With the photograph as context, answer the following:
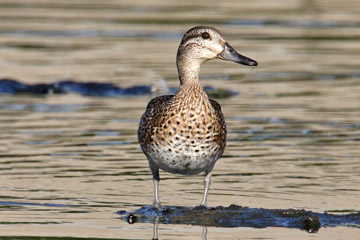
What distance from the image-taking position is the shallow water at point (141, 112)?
10.7 m

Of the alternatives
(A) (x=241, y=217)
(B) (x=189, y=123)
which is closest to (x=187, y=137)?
(B) (x=189, y=123)

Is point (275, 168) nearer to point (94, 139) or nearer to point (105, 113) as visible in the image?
point (94, 139)

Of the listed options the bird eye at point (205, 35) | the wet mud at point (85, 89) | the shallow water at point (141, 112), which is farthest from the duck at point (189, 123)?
the wet mud at point (85, 89)

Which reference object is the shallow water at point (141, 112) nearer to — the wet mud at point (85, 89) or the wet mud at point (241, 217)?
the wet mud at point (241, 217)

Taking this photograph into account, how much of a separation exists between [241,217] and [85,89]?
9.26 meters

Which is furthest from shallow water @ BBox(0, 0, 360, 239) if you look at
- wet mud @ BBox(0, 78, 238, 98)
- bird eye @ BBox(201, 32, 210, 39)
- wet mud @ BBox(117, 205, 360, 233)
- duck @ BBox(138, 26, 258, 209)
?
bird eye @ BBox(201, 32, 210, 39)

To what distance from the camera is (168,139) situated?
10.5 m

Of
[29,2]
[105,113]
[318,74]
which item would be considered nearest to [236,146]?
[105,113]

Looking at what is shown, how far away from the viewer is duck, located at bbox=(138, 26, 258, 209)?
10.4 meters

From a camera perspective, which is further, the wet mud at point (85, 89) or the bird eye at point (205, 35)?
the wet mud at point (85, 89)

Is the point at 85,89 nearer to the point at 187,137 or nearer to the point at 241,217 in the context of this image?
the point at 187,137

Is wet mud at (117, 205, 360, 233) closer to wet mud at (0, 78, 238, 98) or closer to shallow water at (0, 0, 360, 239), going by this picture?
shallow water at (0, 0, 360, 239)

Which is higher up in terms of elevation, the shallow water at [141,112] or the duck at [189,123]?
the duck at [189,123]

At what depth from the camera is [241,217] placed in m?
10.2
